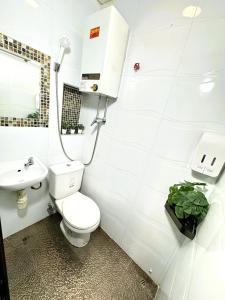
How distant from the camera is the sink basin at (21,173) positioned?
3.42 ft

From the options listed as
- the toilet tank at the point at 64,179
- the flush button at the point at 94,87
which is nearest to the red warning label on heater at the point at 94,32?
the flush button at the point at 94,87

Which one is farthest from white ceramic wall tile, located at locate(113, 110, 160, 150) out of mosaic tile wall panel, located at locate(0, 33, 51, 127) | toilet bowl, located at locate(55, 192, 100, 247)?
toilet bowl, located at locate(55, 192, 100, 247)

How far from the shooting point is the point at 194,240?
2.75 feet

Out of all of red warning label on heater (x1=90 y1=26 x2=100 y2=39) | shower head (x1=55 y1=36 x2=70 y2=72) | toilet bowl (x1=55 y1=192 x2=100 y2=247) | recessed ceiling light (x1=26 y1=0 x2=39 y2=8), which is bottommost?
toilet bowl (x1=55 y1=192 x2=100 y2=247)

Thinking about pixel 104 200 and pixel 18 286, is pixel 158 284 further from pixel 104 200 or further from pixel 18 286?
pixel 18 286

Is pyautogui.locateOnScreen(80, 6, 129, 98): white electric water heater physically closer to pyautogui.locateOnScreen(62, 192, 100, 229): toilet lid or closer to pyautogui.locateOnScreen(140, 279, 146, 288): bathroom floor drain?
pyautogui.locateOnScreen(62, 192, 100, 229): toilet lid

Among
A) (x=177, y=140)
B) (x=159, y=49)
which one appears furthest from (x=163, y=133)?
(x=159, y=49)

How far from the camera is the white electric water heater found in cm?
105

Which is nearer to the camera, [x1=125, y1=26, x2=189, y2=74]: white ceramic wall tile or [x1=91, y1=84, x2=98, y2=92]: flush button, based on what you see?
[x1=125, y1=26, x2=189, y2=74]: white ceramic wall tile

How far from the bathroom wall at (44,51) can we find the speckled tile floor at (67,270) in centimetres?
26

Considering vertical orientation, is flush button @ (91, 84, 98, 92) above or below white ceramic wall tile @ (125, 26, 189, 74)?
below

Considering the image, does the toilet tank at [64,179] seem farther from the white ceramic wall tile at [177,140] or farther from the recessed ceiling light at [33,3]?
the recessed ceiling light at [33,3]

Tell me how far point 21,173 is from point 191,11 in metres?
1.75

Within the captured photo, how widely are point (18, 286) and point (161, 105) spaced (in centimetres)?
185
